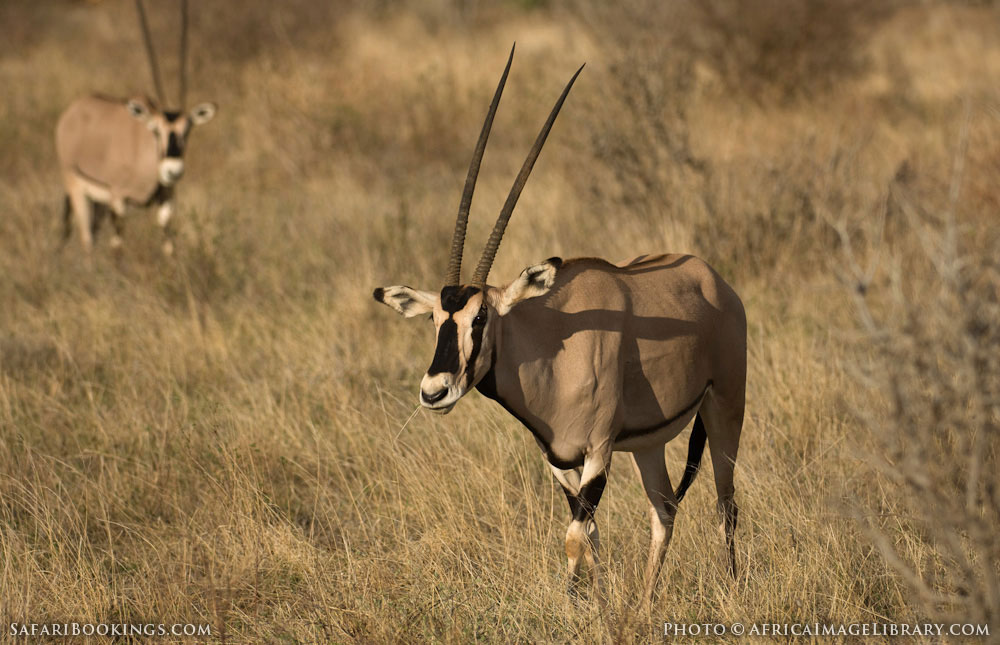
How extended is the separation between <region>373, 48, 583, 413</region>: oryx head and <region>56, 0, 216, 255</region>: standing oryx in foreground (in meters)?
6.35

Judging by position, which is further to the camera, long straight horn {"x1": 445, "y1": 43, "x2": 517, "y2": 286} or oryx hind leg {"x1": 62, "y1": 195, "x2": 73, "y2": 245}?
oryx hind leg {"x1": 62, "y1": 195, "x2": 73, "y2": 245}

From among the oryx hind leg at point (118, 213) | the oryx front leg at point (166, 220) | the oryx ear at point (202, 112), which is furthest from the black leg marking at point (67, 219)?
the oryx ear at point (202, 112)

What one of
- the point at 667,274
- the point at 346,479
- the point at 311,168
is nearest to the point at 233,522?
the point at 346,479

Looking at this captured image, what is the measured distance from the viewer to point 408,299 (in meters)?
3.61

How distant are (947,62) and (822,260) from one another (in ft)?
33.1

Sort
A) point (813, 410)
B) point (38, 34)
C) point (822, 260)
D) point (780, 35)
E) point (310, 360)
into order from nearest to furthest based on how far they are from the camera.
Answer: point (813, 410)
point (310, 360)
point (822, 260)
point (780, 35)
point (38, 34)

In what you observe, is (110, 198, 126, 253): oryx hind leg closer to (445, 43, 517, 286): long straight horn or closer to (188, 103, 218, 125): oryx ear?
(188, 103, 218, 125): oryx ear

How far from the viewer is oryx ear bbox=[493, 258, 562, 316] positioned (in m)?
3.37

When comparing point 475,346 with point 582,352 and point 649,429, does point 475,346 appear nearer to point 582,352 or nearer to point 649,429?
point 582,352

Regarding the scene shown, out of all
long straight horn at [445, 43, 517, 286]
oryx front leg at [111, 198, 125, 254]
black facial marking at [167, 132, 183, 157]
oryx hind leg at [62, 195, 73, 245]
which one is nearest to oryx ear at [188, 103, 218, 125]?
black facial marking at [167, 132, 183, 157]

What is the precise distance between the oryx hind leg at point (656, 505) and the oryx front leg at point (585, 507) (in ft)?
1.00

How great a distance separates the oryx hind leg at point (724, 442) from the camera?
155 inches

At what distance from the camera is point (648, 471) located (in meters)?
4.09

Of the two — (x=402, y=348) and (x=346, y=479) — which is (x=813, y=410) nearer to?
(x=346, y=479)
